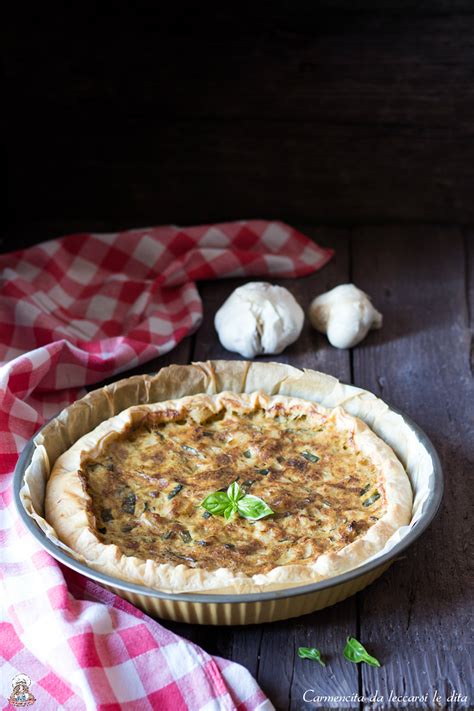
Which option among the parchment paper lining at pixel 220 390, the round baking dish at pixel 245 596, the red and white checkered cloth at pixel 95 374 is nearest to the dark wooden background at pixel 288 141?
the red and white checkered cloth at pixel 95 374

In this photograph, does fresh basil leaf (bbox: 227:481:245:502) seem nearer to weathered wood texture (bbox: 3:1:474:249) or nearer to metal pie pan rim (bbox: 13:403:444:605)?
metal pie pan rim (bbox: 13:403:444:605)

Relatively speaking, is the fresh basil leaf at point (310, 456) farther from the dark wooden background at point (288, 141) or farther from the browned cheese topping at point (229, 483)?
the dark wooden background at point (288, 141)

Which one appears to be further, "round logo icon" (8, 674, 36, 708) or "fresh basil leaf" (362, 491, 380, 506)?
"fresh basil leaf" (362, 491, 380, 506)

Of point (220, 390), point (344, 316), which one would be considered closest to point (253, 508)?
point (220, 390)

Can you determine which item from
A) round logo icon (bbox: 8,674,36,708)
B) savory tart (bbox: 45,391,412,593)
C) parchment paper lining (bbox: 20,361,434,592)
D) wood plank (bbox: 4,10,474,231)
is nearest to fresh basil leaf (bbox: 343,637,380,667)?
savory tart (bbox: 45,391,412,593)

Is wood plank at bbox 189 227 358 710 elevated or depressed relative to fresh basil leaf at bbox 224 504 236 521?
depressed

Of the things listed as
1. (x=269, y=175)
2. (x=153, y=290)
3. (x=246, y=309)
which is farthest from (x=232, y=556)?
(x=269, y=175)
